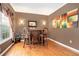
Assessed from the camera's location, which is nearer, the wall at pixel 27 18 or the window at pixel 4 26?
the window at pixel 4 26

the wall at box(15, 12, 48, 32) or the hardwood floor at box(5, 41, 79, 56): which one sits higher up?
the wall at box(15, 12, 48, 32)

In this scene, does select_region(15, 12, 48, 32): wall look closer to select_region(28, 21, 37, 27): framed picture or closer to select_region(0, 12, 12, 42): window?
select_region(28, 21, 37, 27): framed picture

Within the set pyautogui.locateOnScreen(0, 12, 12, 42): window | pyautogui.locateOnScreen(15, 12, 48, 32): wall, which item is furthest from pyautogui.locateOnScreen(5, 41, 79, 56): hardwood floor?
pyautogui.locateOnScreen(15, 12, 48, 32): wall

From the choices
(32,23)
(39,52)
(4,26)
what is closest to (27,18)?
(32,23)

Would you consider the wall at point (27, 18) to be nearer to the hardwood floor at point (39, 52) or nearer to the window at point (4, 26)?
the window at point (4, 26)

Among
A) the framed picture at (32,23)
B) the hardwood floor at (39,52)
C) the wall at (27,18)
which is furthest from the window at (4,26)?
the framed picture at (32,23)

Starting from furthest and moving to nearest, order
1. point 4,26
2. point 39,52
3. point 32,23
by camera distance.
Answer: point 32,23, point 4,26, point 39,52

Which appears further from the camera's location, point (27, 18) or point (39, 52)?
point (27, 18)

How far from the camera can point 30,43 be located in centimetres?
701

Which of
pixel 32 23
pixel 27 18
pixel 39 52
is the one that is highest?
pixel 27 18

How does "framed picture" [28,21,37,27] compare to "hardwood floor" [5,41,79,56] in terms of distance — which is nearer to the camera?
"hardwood floor" [5,41,79,56]

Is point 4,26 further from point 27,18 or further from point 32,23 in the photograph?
point 32,23

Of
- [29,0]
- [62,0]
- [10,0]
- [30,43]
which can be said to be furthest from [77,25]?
[30,43]

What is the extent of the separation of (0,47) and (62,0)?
8.45 ft
